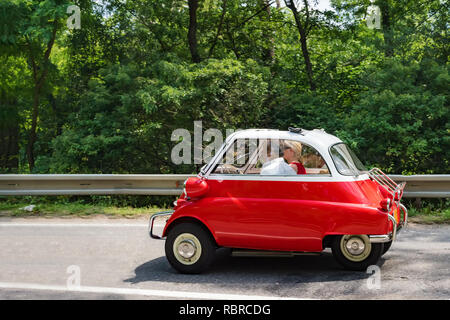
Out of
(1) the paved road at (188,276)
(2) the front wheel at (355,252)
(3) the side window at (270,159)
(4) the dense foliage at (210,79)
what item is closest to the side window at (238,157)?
(3) the side window at (270,159)

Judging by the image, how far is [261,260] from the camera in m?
6.91

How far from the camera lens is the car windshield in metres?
6.19

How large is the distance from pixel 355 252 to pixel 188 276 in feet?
6.24

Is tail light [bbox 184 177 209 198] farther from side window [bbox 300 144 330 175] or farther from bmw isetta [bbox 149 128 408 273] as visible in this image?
side window [bbox 300 144 330 175]

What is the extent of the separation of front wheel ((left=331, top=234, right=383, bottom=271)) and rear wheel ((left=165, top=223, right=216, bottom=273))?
143 centimetres

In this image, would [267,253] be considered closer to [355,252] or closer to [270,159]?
[355,252]

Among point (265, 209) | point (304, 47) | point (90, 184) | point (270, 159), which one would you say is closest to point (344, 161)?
point (270, 159)

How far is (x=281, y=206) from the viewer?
6031mm

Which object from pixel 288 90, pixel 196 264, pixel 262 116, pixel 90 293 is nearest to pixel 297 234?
pixel 196 264

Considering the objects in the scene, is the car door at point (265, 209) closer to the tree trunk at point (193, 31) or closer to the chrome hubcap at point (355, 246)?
the chrome hubcap at point (355, 246)

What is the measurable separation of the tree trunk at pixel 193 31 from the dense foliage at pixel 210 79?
37 mm
